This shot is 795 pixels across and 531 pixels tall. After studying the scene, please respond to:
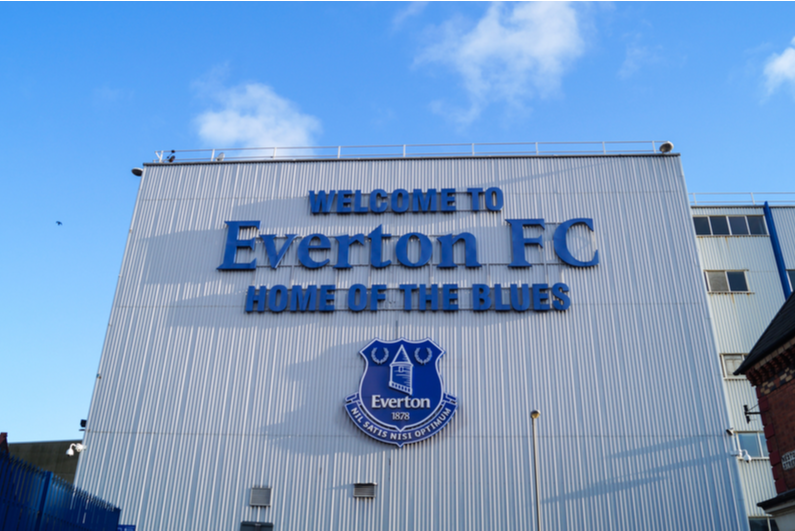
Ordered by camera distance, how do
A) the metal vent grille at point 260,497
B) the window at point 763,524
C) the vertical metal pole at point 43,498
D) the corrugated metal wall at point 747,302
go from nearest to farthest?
the vertical metal pole at point 43,498
the metal vent grille at point 260,497
the window at point 763,524
the corrugated metal wall at point 747,302

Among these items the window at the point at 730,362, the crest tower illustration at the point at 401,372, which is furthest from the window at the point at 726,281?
the crest tower illustration at the point at 401,372

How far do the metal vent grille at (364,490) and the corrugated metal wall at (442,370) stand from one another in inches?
12.5

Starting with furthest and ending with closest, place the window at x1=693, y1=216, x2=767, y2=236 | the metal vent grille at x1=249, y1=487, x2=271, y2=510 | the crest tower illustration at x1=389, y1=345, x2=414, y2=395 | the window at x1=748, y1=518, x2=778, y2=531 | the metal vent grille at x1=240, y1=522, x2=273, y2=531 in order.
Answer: the window at x1=693, y1=216, x2=767, y2=236, the window at x1=748, y1=518, x2=778, y2=531, the crest tower illustration at x1=389, y1=345, x2=414, y2=395, the metal vent grille at x1=249, y1=487, x2=271, y2=510, the metal vent grille at x1=240, y1=522, x2=273, y2=531

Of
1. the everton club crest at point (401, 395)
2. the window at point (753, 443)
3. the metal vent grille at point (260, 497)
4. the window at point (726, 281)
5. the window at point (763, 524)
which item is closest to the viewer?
the metal vent grille at point (260, 497)

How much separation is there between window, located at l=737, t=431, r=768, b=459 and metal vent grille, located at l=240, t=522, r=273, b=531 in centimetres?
2012

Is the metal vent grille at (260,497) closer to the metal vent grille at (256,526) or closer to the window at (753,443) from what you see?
the metal vent grille at (256,526)

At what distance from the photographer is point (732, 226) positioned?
32.9 metres

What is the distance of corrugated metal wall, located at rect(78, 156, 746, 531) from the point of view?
23203 mm

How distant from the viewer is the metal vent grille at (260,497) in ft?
77.2

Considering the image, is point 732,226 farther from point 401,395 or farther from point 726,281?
point 401,395

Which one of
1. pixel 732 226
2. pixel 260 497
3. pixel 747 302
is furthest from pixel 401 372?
pixel 732 226

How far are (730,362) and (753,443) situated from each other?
3708 millimetres

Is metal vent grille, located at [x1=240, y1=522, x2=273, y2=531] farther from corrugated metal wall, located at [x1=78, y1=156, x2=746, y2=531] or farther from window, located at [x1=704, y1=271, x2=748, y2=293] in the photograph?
window, located at [x1=704, y1=271, x2=748, y2=293]

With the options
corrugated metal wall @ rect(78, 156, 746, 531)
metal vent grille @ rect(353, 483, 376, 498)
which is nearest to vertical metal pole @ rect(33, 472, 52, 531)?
corrugated metal wall @ rect(78, 156, 746, 531)
